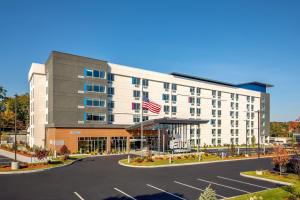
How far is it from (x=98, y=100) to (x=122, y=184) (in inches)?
1188

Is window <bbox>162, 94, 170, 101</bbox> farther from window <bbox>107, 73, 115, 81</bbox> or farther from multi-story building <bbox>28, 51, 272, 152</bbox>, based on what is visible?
window <bbox>107, 73, 115, 81</bbox>

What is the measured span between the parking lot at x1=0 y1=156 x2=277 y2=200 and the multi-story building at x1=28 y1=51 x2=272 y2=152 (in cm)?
1437

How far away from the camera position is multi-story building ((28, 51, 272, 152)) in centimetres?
4591

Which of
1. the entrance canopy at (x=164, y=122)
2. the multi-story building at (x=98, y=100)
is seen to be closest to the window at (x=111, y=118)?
the multi-story building at (x=98, y=100)

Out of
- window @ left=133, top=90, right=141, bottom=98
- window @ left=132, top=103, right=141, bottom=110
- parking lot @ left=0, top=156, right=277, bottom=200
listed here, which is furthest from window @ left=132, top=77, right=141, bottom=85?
parking lot @ left=0, top=156, right=277, bottom=200

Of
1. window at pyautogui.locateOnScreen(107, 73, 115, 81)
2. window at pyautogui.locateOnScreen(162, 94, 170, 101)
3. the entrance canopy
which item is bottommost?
the entrance canopy

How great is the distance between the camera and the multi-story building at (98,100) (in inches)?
1807

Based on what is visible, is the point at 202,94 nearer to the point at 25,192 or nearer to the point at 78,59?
the point at 78,59

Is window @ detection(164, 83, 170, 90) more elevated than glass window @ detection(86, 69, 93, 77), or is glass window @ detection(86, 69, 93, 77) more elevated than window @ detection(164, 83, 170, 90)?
glass window @ detection(86, 69, 93, 77)

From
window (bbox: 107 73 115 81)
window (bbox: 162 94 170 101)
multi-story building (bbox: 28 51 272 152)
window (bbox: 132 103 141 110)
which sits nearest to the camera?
multi-story building (bbox: 28 51 272 152)

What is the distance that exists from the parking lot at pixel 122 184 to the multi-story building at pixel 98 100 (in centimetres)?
1437

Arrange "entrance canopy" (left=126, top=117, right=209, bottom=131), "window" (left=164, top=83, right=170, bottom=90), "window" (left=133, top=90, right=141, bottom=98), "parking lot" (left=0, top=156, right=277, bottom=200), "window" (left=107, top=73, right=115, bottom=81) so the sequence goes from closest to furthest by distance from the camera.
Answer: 1. "parking lot" (left=0, top=156, right=277, bottom=200)
2. "entrance canopy" (left=126, top=117, right=209, bottom=131)
3. "window" (left=107, top=73, right=115, bottom=81)
4. "window" (left=133, top=90, right=141, bottom=98)
5. "window" (left=164, top=83, right=170, bottom=90)

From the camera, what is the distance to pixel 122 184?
22.0 metres

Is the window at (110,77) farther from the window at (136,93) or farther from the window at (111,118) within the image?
the window at (111,118)
